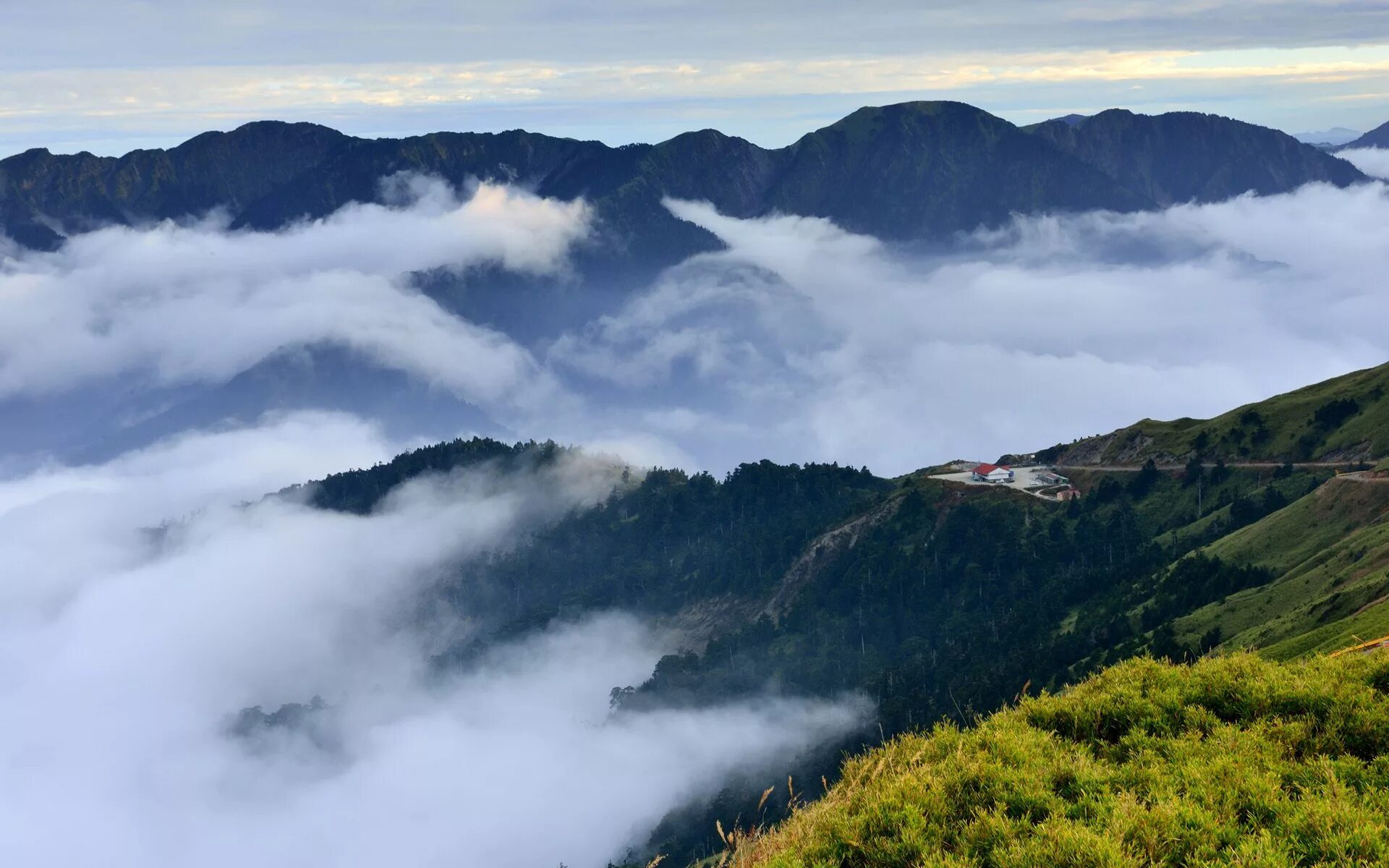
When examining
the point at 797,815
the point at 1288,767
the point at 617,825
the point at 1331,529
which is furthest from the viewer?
the point at 617,825

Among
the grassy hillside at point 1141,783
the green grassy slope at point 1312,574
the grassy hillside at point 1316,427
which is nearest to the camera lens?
the grassy hillside at point 1141,783

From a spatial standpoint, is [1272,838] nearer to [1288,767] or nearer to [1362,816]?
[1362,816]

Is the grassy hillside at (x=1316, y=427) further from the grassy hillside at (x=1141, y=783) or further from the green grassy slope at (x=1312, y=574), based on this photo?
the grassy hillside at (x=1141, y=783)

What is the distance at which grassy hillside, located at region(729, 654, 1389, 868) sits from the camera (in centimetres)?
1575

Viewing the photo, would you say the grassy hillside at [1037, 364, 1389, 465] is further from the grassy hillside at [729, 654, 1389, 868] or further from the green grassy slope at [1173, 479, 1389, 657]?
the grassy hillside at [729, 654, 1389, 868]

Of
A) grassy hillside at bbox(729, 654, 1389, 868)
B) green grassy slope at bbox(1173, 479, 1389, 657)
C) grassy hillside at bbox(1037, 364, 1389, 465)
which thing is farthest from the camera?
grassy hillside at bbox(1037, 364, 1389, 465)

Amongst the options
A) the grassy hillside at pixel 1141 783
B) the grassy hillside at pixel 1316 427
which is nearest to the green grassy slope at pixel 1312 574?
the grassy hillside at pixel 1316 427

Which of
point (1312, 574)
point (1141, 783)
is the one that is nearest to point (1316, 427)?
point (1312, 574)

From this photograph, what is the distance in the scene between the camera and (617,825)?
183875 mm

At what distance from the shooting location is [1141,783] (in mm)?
18109

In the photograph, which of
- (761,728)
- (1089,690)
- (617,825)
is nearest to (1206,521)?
(761,728)

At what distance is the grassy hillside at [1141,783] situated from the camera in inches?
620

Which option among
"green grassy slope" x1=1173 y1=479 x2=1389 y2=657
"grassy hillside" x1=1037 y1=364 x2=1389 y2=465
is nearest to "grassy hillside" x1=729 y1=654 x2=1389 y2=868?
"green grassy slope" x1=1173 y1=479 x2=1389 y2=657

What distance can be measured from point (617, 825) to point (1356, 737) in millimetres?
180320
